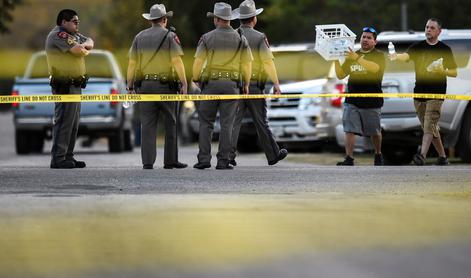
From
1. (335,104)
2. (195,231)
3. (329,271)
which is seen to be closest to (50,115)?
(335,104)

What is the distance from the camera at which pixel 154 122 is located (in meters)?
18.0

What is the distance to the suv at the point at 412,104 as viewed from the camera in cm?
2048

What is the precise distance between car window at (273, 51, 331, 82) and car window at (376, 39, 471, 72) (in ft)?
17.0

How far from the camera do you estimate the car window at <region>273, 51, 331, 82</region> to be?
26.5 m

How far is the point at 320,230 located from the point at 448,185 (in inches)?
175

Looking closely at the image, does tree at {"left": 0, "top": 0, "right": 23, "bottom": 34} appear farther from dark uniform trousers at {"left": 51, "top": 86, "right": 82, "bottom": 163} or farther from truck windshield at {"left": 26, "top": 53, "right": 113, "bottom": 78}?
dark uniform trousers at {"left": 51, "top": 86, "right": 82, "bottom": 163}

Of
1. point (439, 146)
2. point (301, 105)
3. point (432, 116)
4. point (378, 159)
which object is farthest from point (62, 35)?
point (301, 105)

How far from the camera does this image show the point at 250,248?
996 cm

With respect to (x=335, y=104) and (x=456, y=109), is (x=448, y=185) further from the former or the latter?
(x=335, y=104)

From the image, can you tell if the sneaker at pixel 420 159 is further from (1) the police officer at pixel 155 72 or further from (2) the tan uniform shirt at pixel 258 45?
(1) the police officer at pixel 155 72

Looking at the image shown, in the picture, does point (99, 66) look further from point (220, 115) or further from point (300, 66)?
point (220, 115)

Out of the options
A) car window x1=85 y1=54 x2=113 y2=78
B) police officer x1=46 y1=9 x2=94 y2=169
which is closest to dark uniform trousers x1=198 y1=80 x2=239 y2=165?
police officer x1=46 y1=9 x2=94 y2=169

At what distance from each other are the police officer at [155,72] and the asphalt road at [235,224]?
125 centimetres

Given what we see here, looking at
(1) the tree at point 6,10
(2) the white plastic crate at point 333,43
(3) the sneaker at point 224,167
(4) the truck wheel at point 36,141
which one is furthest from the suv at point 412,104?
(1) the tree at point 6,10
